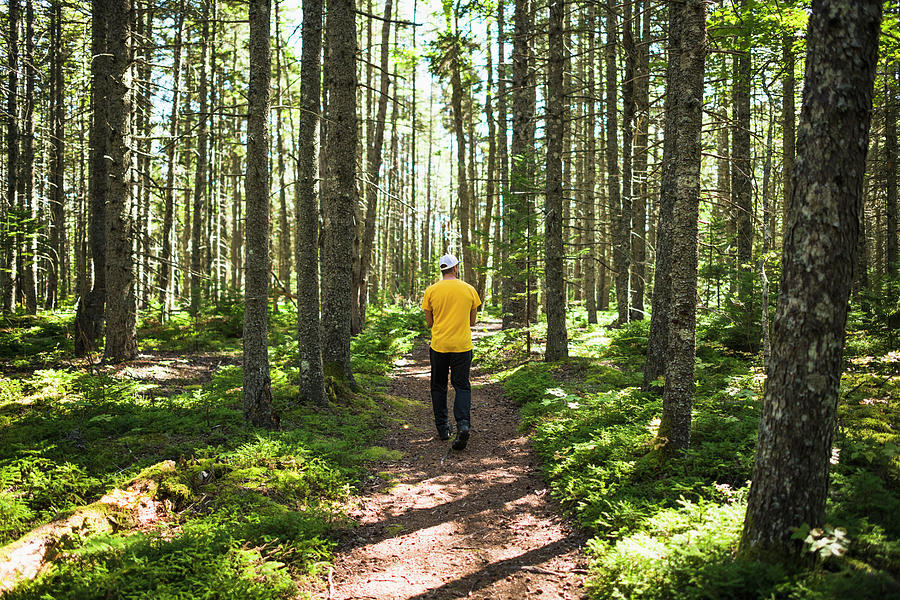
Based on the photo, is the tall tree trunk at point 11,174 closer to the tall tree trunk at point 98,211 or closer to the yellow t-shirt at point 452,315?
the tall tree trunk at point 98,211

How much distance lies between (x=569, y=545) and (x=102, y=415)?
620cm

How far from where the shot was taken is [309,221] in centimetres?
852

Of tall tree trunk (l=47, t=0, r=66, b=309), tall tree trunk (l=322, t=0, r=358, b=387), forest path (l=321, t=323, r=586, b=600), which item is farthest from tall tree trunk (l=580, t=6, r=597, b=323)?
tall tree trunk (l=47, t=0, r=66, b=309)

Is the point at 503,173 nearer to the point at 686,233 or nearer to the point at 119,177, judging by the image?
the point at 119,177

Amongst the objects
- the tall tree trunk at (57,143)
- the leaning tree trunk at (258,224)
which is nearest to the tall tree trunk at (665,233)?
the leaning tree trunk at (258,224)

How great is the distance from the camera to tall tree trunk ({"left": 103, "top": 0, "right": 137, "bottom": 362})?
10.6m

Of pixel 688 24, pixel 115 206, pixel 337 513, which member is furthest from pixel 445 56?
pixel 337 513

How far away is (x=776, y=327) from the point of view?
3303mm

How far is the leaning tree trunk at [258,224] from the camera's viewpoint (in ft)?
22.0

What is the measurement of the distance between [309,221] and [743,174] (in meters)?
6.34

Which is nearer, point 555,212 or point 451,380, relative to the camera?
point 451,380

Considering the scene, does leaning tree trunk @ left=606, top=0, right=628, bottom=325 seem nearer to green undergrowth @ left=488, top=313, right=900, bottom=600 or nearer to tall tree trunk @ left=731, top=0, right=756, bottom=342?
tall tree trunk @ left=731, top=0, right=756, bottom=342

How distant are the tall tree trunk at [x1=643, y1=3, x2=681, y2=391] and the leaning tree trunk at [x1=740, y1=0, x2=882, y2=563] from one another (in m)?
4.14

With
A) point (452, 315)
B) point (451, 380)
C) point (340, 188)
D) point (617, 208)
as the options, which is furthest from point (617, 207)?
point (451, 380)
